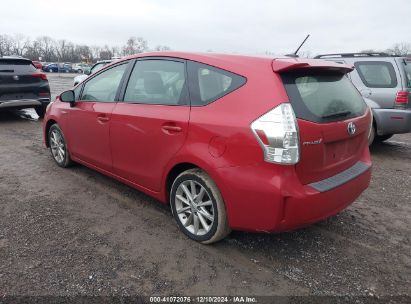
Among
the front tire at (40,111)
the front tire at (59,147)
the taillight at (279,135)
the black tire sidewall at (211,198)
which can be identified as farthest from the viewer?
the front tire at (40,111)

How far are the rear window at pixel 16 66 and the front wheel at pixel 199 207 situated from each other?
23.7ft

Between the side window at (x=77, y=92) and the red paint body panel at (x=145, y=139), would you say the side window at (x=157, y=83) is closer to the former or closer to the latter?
the red paint body panel at (x=145, y=139)

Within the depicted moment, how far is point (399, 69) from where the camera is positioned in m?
6.28

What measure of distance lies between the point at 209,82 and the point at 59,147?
3.08 metres

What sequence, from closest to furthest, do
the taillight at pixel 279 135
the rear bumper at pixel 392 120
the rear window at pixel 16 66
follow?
1. the taillight at pixel 279 135
2. the rear bumper at pixel 392 120
3. the rear window at pixel 16 66

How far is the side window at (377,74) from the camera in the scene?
6.37 metres

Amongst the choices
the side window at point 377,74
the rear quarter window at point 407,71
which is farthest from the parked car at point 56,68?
the rear quarter window at point 407,71

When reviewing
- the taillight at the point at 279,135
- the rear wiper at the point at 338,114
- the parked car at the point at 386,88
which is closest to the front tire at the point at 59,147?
the taillight at the point at 279,135

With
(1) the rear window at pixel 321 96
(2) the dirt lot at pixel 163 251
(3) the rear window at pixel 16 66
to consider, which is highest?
(3) the rear window at pixel 16 66

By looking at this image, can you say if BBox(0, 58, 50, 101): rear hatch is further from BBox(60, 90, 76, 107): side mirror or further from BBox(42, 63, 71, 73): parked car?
BBox(42, 63, 71, 73): parked car

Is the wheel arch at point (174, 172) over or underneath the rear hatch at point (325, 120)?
underneath

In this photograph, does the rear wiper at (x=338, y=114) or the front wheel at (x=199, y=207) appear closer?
the rear wiper at (x=338, y=114)

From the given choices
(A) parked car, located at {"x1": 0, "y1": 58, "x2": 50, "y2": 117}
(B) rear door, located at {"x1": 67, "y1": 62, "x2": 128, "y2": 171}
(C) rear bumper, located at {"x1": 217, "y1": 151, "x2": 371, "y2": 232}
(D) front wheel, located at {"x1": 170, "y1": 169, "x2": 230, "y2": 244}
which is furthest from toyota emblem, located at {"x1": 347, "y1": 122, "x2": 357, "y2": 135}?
(A) parked car, located at {"x1": 0, "y1": 58, "x2": 50, "y2": 117}

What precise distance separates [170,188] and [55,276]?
1235 millimetres
